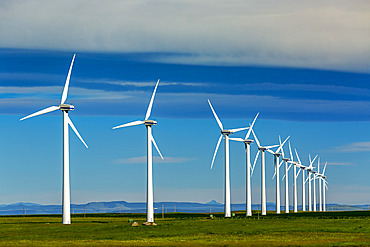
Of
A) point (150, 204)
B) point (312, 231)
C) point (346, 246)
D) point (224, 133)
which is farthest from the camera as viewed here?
point (224, 133)

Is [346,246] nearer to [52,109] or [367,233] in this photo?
[367,233]

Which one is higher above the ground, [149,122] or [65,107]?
[65,107]

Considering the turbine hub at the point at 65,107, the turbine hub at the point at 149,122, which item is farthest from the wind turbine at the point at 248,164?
the turbine hub at the point at 65,107

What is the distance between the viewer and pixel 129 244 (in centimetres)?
8194

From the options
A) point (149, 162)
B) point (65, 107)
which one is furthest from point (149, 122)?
point (65, 107)

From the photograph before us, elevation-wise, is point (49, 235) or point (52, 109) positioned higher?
point (52, 109)

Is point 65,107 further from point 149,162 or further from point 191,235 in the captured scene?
point 191,235

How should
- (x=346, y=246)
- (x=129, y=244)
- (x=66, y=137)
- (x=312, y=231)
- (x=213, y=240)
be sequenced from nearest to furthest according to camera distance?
(x=346, y=246), (x=129, y=244), (x=213, y=240), (x=312, y=231), (x=66, y=137)

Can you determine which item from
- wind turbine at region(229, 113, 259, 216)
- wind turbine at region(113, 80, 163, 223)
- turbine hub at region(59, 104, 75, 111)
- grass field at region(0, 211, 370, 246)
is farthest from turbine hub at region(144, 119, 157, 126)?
wind turbine at region(229, 113, 259, 216)

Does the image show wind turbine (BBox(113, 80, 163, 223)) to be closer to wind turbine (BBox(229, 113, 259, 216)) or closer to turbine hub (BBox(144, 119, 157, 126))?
turbine hub (BBox(144, 119, 157, 126))

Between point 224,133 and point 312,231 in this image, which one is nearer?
point 312,231

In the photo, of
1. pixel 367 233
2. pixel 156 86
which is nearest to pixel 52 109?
pixel 156 86

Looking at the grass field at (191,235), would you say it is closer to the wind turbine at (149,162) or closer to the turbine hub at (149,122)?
the wind turbine at (149,162)

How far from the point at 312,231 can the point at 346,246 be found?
2957 centimetres
